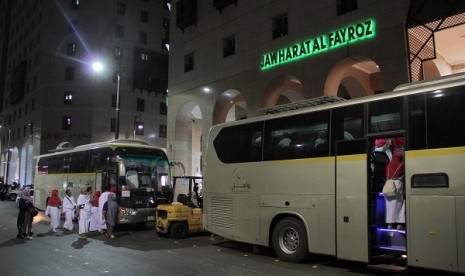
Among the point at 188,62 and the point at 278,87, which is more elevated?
the point at 188,62

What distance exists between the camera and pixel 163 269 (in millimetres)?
9172

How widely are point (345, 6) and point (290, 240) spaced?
12.7 metres

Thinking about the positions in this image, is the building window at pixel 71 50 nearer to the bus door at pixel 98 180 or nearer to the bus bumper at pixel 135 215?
the bus door at pixel 98 180

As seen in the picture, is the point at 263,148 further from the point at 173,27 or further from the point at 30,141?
the point at 30,141

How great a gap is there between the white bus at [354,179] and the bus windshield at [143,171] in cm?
601

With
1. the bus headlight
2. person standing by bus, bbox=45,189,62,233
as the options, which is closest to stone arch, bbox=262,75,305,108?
the bus headlight

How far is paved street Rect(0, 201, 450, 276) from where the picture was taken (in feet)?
29.7

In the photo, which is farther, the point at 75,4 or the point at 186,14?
the point at 75,4

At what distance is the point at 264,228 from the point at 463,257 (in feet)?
15.9

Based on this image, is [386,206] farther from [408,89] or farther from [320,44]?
[320,44]

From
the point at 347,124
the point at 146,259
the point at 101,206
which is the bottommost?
the point at 146,259

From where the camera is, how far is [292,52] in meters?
21.0

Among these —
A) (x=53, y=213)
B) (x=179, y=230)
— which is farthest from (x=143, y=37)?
(x=179, y=230)

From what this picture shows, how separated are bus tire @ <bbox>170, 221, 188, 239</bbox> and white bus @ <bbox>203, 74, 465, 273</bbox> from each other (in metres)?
2.51
